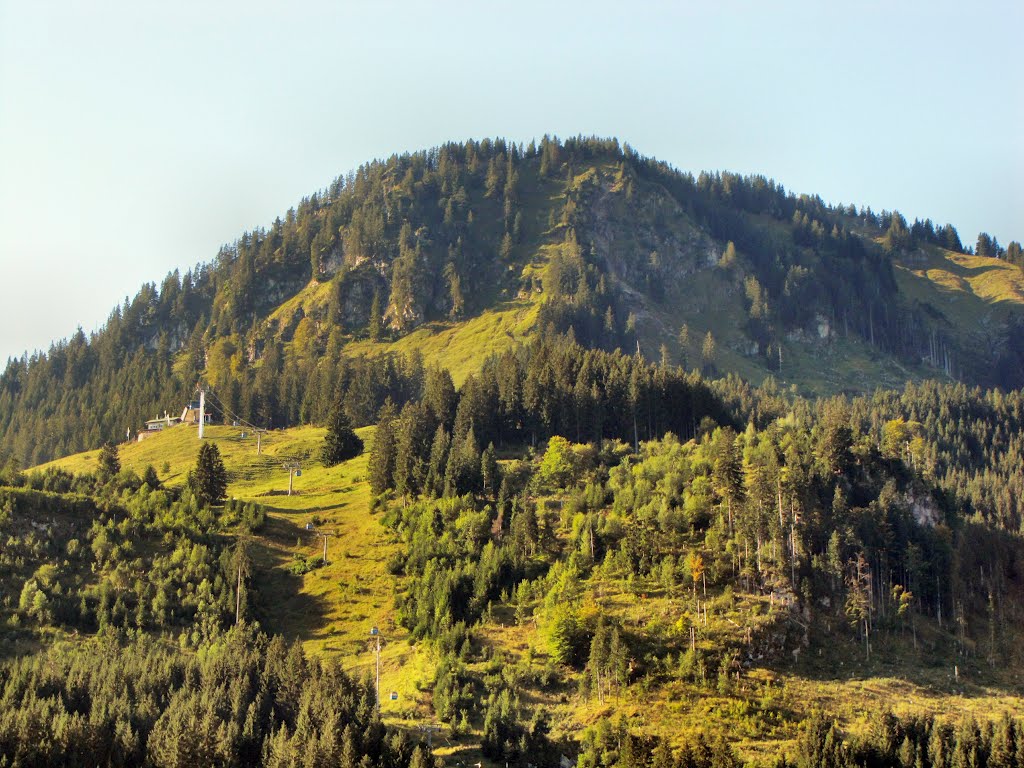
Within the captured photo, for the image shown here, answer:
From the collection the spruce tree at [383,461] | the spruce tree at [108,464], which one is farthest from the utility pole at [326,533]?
the spruce tree at [108,464]

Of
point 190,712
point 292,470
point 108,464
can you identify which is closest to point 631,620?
point 190,712

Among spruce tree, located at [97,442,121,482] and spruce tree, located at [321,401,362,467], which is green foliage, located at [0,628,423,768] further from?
spruce tree, located at [321,401,362,467]

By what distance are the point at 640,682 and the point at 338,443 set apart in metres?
80.7

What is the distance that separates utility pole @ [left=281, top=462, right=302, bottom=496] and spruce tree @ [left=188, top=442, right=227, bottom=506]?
10.2 m

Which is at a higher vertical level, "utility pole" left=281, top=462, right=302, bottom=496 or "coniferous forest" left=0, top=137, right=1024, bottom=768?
"utility pole" left=281, top=462, right=302, bottom=496

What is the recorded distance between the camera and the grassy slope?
86438 mm

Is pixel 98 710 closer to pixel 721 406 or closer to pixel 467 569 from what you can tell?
pixel 467 569

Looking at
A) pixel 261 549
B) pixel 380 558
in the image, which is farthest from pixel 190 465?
pixel 380 558

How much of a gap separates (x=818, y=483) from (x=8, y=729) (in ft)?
260

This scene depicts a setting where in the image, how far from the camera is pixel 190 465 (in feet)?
542

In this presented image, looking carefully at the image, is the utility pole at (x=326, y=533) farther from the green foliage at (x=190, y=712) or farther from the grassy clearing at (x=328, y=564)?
the green foliage at (x=190, y=712)

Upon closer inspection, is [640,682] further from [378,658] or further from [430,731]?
[378,658]

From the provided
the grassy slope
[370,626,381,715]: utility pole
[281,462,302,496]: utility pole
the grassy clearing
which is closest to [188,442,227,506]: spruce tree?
the grassy clearing

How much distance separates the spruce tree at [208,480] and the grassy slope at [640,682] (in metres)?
11.3
